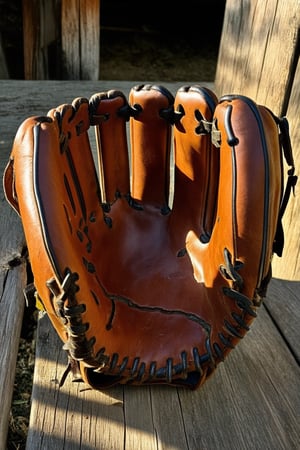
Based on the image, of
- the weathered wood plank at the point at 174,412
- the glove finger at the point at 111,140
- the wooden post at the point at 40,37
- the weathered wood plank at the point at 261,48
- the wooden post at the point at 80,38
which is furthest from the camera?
the wooden post at the point at 40,37

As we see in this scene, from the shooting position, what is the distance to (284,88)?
4.25 feet

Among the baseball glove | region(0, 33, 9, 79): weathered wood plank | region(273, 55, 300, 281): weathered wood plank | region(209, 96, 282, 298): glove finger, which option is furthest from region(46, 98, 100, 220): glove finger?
region(0, 33, 9, 79): weathered wood plank

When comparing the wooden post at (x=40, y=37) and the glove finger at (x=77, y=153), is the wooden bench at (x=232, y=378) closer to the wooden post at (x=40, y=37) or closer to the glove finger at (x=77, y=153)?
the glove finger at (x=77, y=153)

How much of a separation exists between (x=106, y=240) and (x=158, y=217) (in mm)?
154

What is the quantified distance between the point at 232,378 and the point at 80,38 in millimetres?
2150

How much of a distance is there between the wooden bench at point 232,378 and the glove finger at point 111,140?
36 cm

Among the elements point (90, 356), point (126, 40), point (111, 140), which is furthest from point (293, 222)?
point (126, 40)

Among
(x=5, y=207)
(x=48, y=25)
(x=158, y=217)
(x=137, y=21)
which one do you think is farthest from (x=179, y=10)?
(x=158, y=217)

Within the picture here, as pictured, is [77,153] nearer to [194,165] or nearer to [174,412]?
[194,165]

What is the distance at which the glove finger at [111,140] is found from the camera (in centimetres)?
103

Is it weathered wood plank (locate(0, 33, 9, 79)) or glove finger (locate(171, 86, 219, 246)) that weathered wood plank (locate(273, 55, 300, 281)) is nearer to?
glove finger (locate(171, 86, 219, 246))

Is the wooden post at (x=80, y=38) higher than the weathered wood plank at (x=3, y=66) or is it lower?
higher

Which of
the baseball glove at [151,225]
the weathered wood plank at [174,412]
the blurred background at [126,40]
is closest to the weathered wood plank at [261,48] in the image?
the baseball glove at [151,225]

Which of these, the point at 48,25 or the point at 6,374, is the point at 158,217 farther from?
the point at 48,25
